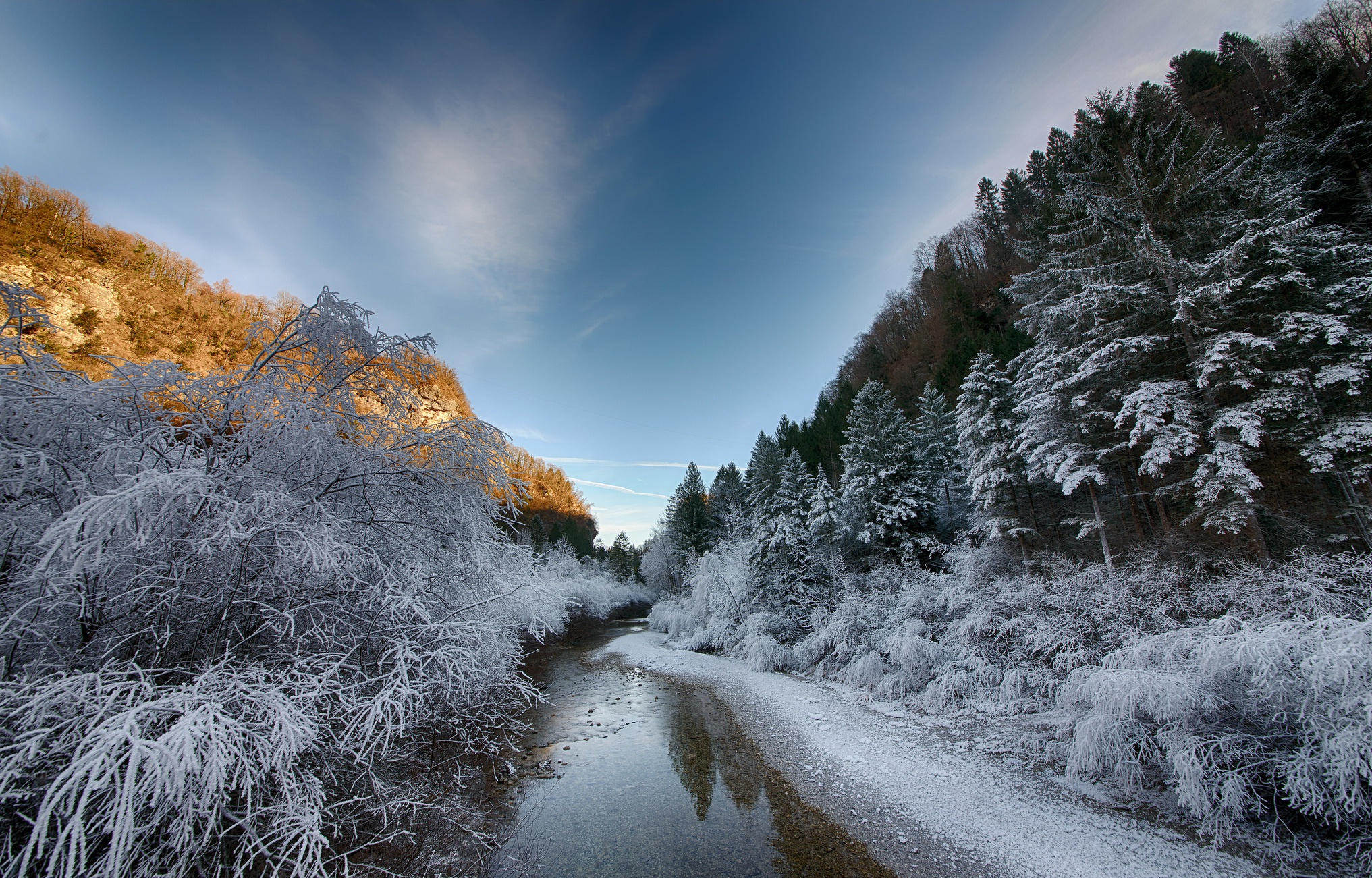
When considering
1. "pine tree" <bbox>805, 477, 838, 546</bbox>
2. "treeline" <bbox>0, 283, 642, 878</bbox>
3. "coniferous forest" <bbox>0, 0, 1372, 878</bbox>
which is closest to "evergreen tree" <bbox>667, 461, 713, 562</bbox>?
"pine tree" <bbox>805, 477, 838, 546</bbox>

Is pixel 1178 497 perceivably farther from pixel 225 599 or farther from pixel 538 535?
pixel 538 535

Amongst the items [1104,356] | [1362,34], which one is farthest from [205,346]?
[1362,34]

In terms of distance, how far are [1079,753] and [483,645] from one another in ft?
28.5

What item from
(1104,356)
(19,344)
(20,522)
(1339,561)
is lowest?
→ (1339,561)

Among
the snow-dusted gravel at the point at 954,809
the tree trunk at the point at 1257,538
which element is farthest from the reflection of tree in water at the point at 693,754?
the tree trunk at the point at 1257,538

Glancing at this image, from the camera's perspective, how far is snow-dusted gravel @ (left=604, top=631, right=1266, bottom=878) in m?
5.45

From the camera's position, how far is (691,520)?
3669cm

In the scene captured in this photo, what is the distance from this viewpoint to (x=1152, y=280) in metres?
11.1

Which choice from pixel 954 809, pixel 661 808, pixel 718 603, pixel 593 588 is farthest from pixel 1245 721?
pixel 593 588

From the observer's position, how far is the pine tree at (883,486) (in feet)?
58.2

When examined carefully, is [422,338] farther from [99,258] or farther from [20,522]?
[99,258]

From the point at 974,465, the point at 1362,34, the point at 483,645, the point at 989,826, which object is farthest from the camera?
the point at 974,465

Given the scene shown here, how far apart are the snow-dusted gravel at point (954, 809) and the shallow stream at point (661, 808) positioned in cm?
53

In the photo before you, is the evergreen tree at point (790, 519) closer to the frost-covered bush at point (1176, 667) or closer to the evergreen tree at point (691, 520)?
the frost-covered bush at point (1176, 667)
